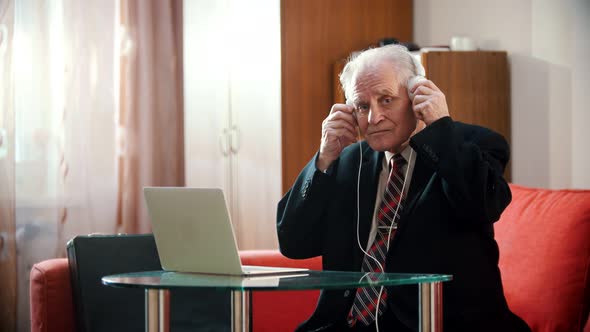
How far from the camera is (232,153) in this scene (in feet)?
14.8

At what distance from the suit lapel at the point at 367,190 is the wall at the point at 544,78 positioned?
1394 mm

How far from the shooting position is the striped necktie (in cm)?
218

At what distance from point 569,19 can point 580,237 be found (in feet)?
4.58

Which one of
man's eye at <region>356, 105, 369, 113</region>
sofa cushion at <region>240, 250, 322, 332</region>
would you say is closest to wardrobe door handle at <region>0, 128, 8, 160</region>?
sofa cushion at <region>240, 250, 322, 332</region>

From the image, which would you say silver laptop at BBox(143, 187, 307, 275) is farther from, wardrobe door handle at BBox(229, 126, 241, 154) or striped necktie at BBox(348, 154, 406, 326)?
wardrobe door handle at BBox(229, 126, 241, 154)

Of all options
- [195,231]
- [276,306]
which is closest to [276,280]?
[195,231]

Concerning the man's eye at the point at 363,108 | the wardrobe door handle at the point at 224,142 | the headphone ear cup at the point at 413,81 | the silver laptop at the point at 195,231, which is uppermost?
the headphone ear cup at the point at 413,81

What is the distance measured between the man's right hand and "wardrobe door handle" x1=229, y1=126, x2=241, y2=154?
2.14m

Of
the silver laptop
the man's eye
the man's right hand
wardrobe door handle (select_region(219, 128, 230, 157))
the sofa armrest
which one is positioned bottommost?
the sofa armrest

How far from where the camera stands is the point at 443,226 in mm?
2188

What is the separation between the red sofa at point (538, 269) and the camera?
7.81 feet

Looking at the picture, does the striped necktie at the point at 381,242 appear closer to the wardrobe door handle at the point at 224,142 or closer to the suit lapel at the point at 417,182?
the suit lapel at the point at 417,182

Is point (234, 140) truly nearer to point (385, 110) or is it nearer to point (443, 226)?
point (385, 110)

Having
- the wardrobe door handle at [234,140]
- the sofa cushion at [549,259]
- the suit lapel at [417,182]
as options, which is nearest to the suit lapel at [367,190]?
the suit lapel at [417,182]
